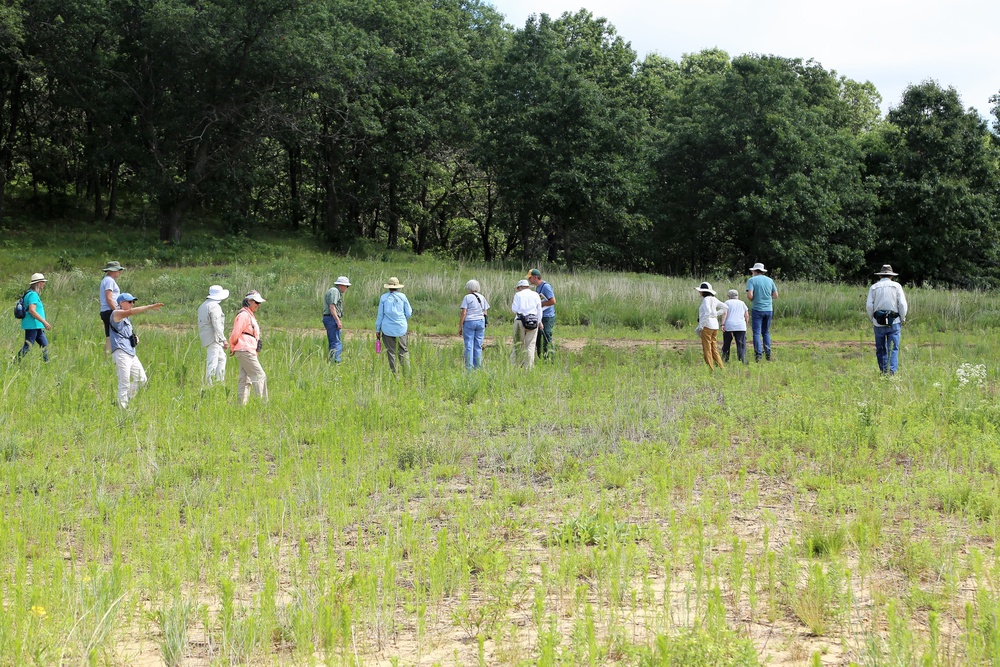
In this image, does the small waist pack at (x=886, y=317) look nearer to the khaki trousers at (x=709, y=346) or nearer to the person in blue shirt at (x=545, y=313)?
the khaki trousers at (x=709, y=346)

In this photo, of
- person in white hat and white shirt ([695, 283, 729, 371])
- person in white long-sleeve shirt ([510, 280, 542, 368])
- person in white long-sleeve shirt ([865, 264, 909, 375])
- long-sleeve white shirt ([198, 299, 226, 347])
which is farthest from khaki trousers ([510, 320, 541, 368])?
person in white long-sleeve shirt ([865, 264, 909, 375])

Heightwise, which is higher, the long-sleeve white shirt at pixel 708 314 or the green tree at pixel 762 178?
the green tree at pixel 762 178

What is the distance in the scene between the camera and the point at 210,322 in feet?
37.7

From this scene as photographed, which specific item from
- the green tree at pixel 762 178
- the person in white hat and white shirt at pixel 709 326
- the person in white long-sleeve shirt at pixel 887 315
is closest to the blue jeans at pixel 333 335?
the person in white hat and white shirt at pixel 709 326

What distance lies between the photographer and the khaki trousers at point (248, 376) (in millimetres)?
11023

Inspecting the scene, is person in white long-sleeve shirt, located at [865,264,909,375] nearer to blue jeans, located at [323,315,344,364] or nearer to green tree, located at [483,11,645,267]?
blue jeans, located at [323,315,344,364]

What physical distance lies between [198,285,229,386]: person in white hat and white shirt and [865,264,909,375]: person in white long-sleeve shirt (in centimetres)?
884

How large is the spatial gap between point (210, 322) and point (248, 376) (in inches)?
33.8

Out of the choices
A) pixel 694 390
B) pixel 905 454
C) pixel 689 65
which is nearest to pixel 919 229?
pixel 689 65

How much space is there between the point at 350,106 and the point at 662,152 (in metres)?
14.1

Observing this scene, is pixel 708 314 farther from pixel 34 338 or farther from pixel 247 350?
pixel 34 338

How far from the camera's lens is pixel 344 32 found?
38.4 metres

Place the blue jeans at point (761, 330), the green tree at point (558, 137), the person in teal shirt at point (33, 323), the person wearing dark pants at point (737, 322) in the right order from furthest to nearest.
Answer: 1. the green tree at point (558, 137)
2. the blue jeans at point (761, 330)
3. the person wearing dark pants at point (737, 322)
4. the person in teal shirt at point (33, 323)

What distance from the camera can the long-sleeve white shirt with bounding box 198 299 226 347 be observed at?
1143 cm
